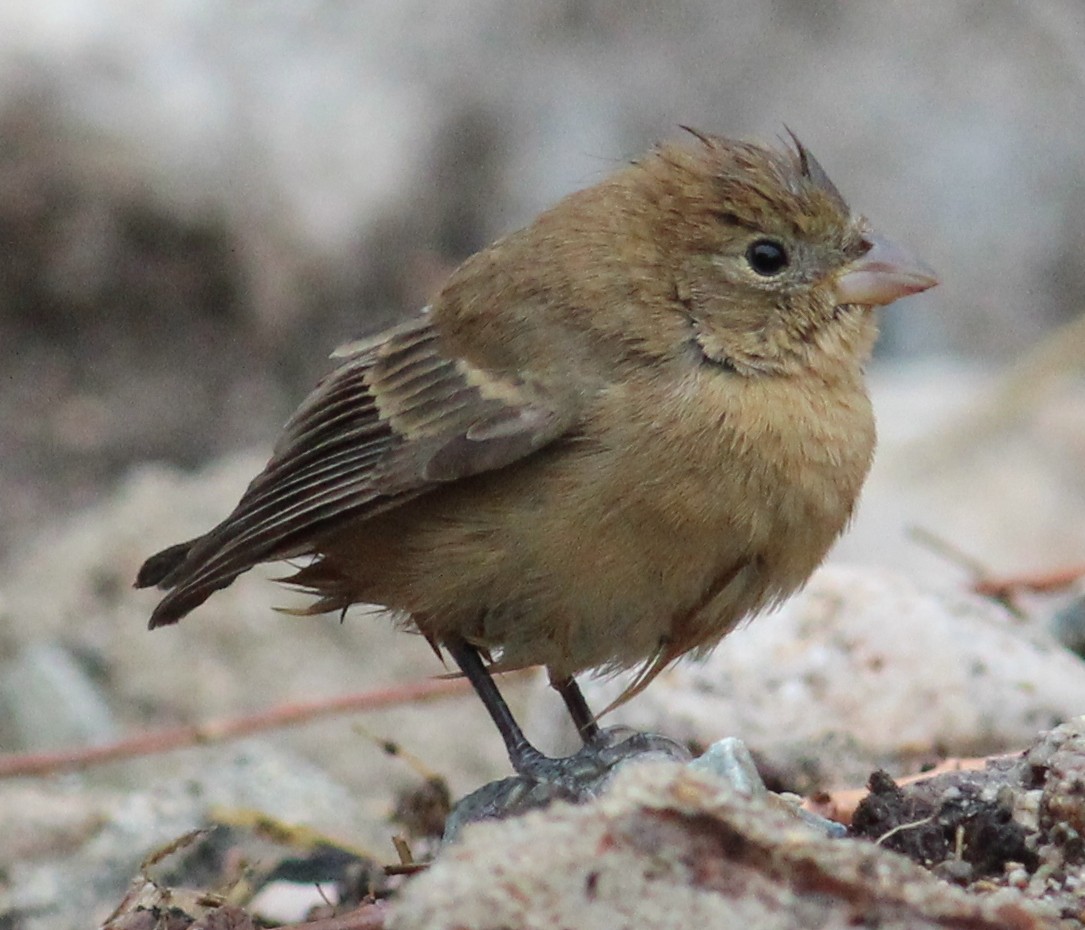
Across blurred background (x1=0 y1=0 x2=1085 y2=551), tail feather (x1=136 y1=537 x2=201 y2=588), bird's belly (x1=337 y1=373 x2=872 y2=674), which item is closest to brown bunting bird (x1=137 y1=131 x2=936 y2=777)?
bird's belly (x1=337 y1=373 x2=872 y2=674)

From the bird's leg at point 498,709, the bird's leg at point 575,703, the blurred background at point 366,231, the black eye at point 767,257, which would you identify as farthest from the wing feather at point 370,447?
the blurred background at point 366,231

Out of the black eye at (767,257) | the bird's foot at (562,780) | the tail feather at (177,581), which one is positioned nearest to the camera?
the bird's foot at (562,780)

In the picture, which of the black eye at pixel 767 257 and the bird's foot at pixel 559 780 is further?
the black eye at pixel 767 257

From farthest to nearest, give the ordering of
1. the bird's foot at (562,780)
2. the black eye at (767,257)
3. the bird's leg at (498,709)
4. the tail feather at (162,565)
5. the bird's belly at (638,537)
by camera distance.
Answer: the tail feather at (162,565), the bird's leg at (498,709), the black eye at (767,257), the bird's foot at (562,780), the bird's belly at (638,537)

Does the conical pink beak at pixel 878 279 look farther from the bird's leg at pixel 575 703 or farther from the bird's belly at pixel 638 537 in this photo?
the bird's leg at pixel 575 703

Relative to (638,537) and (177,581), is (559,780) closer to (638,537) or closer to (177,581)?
(638,537)

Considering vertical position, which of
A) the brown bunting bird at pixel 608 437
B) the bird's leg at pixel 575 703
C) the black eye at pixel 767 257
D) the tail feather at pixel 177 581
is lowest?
the bird's leg at pixel 575 703

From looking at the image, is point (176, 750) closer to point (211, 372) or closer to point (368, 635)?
point (368, 635)

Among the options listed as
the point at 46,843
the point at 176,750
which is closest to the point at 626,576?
the point at 46,843
